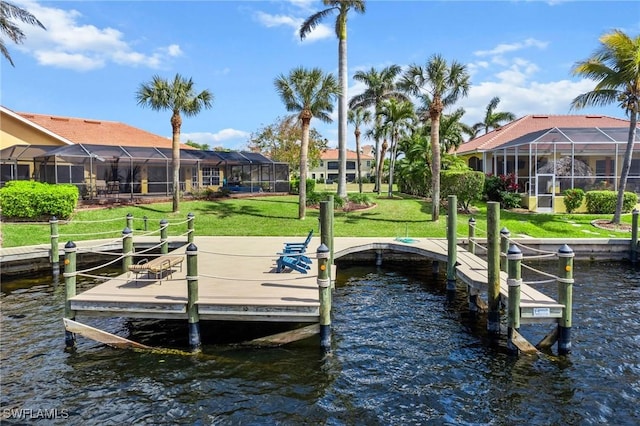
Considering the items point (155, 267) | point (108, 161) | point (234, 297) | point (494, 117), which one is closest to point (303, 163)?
point (155, 267)

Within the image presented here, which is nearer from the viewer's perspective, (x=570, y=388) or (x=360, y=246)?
(x=570, y=388)

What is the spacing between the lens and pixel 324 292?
7730 mm

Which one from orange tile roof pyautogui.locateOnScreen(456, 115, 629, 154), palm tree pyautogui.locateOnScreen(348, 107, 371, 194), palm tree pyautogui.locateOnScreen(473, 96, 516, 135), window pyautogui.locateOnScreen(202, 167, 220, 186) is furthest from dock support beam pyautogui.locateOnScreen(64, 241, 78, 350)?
palm tree pyautogui.locateOnScreen(473, 96, 516, 135)

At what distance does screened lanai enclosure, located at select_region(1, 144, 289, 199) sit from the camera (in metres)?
25.8

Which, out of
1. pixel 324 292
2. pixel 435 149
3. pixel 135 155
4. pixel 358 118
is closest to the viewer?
pixel 324 292

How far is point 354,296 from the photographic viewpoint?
11852mm

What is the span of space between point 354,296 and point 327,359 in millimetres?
4130

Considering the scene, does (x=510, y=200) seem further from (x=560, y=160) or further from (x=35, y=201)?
(x=35, y=201)

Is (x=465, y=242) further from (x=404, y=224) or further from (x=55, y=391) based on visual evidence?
(x=55, y=391)

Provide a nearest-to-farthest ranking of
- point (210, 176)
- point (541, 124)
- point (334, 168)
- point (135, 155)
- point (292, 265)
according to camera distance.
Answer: point (292, 265) → point (135, 155) → point (210, 176) → point (541, 124) → point (334, 168)

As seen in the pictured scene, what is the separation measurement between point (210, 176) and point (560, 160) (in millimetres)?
23213

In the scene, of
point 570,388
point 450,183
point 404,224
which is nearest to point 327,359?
point 570,388

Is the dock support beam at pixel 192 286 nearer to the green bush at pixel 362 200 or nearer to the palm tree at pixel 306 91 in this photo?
the palm tree at pixel 306 91

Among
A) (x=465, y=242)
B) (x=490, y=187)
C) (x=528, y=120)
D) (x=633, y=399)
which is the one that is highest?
(x=528, y=120)
